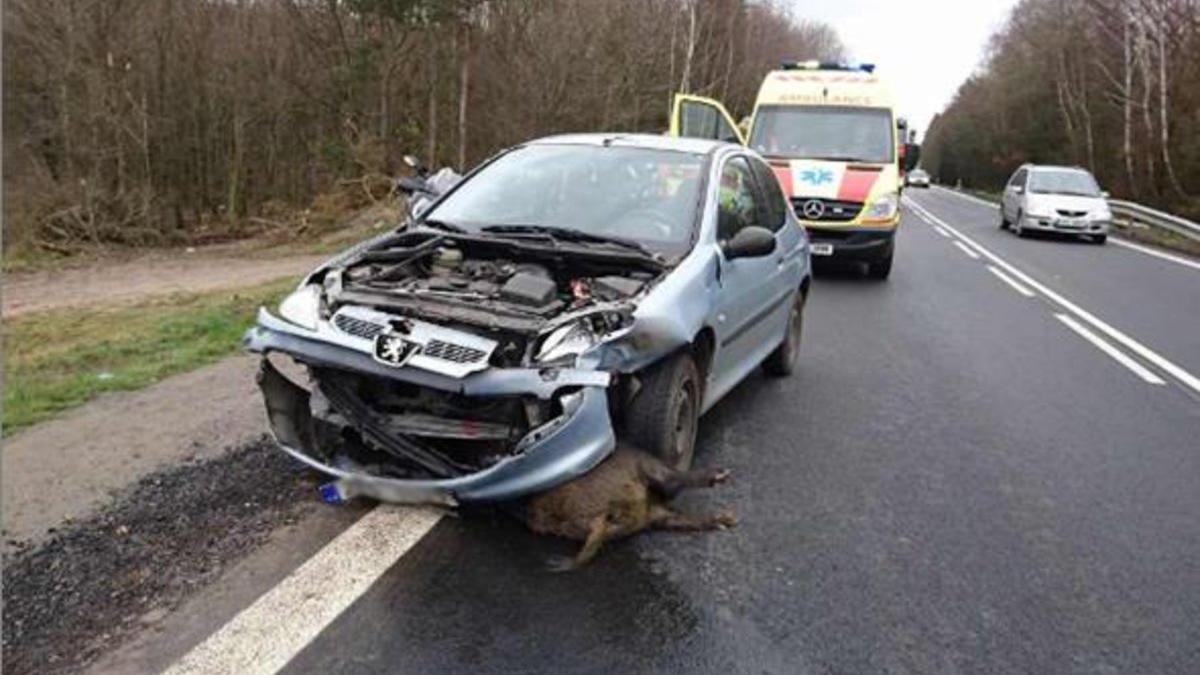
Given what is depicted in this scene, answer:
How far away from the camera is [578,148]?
20.6 ft

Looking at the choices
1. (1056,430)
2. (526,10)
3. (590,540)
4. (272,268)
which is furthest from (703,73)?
(590,540)

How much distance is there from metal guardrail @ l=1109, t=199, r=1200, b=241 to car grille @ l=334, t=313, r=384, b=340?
21.6 metres

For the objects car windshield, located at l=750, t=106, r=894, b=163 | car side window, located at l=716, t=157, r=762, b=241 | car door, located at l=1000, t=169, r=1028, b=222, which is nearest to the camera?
car side window, located at l=716, t=157, r=762, b=241

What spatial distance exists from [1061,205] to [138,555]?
22.1 m

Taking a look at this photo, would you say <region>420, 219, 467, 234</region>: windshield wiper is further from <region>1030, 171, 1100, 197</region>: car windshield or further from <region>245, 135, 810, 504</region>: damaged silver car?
<region>1030, 171, 1100, 197</region>: car windshield

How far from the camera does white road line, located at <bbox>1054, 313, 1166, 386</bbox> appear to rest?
8.39m

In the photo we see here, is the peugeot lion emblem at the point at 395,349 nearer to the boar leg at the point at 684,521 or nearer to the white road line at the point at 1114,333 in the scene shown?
the boar leg at the point at 684,521

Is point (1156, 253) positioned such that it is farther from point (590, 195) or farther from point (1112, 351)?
point (590, 195)

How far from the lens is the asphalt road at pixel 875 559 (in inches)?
136

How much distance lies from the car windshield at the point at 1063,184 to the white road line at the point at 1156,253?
1.28 metres

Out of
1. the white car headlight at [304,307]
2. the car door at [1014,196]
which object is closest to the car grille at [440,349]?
the white car headlight at [304,307]

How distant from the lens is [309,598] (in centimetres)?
366

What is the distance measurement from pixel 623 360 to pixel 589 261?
819mm

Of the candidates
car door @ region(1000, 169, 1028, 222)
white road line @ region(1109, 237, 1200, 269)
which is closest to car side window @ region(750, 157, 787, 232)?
white road line @ region(1109, 237, 1200, 269)
